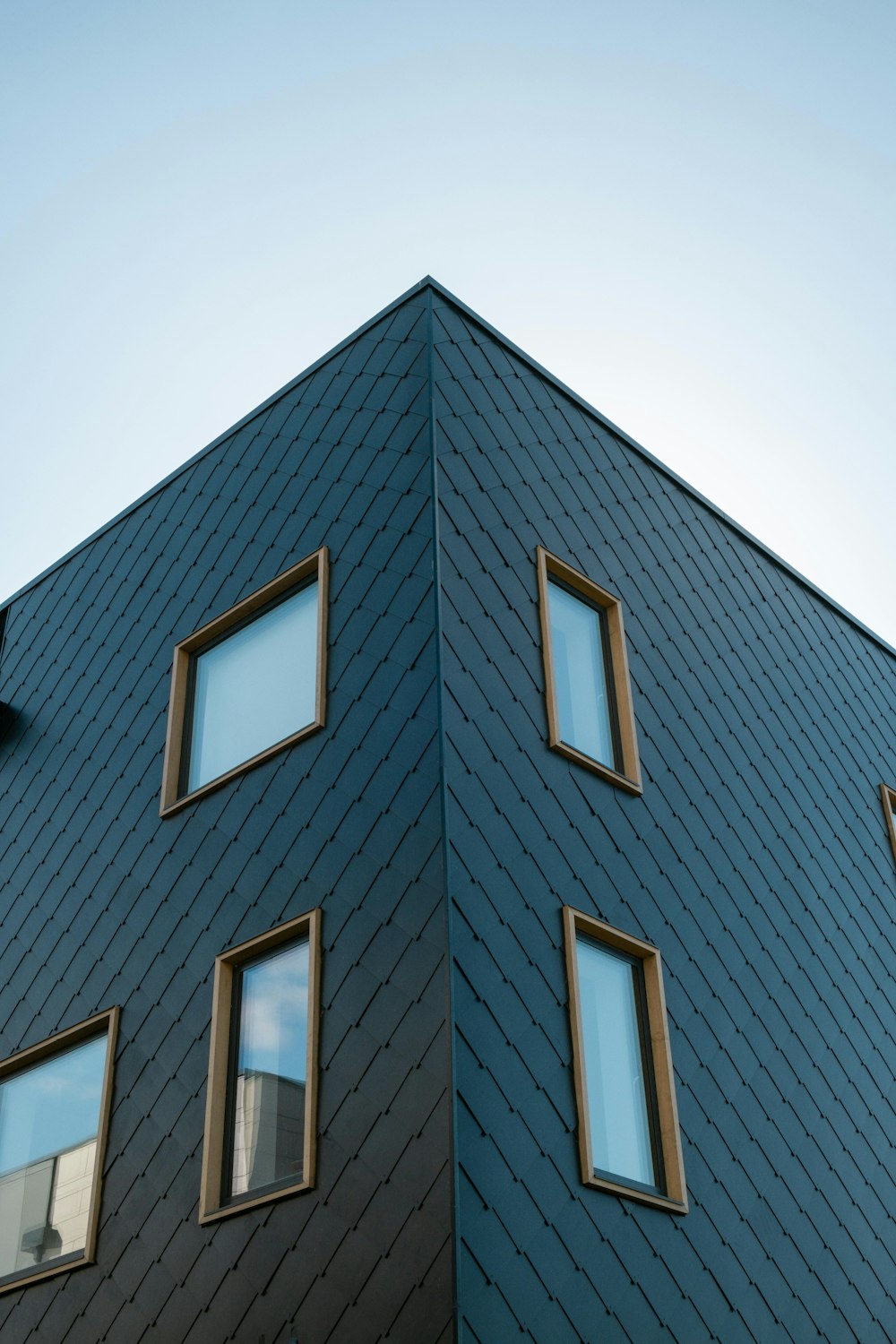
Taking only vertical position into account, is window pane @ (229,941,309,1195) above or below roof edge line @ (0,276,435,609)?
below

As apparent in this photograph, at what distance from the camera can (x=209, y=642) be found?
12.5 meters

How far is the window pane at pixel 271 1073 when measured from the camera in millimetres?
9219

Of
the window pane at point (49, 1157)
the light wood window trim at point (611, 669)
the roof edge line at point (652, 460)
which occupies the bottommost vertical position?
the window pane at point (49, 1157)

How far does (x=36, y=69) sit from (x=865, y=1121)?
16.0m

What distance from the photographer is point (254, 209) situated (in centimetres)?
1659

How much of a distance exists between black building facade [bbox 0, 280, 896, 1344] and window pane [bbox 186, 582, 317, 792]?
0.80 ft

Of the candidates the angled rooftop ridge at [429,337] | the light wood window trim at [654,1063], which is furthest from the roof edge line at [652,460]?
the light wood window trim at [654,1063]

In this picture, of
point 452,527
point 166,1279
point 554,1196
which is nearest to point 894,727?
point 452,527

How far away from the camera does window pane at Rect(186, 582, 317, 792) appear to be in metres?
11.2

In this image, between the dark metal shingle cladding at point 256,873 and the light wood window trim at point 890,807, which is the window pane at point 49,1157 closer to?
the dark metal shingle cladding at point 256,873

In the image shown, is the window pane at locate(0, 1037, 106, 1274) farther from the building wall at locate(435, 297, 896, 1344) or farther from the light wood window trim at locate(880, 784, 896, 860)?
the light wood window trim at locate(880, 784, 896, 860)

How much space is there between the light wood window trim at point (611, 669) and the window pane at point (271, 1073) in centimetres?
251

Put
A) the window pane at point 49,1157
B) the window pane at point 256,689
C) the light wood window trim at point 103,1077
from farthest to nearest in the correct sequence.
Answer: the window pane at point 256,689
the window pane at point 49,1157
the light wood window trim at point 103,1077

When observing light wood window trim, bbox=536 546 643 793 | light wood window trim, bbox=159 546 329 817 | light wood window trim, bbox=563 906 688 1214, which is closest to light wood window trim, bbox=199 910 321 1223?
light wood window trim, bbox=159 546 329 817
